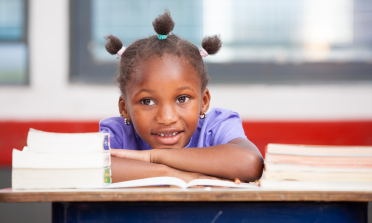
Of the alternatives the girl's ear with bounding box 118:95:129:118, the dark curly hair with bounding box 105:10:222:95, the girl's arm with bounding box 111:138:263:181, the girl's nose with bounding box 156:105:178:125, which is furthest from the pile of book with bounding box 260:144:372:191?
the girl's ear with bounding box 118:95:129:118

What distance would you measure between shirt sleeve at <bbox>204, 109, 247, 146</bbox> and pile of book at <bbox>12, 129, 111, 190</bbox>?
52cm

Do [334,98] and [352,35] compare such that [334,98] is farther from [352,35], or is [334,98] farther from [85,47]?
[85,47]

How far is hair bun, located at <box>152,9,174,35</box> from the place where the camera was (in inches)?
45.5

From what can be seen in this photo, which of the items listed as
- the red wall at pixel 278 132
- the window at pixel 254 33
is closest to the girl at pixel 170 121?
the red wall at pixel 278 132

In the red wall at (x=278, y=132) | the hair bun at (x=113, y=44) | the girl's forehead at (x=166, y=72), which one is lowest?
the red wall at (x=278, y=132)

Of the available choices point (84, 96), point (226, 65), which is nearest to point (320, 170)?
point (226, 65)

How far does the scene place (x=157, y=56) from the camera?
1.15 m

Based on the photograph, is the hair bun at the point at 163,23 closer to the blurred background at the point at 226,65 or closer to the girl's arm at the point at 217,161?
the girl's arm at the point at 217,161

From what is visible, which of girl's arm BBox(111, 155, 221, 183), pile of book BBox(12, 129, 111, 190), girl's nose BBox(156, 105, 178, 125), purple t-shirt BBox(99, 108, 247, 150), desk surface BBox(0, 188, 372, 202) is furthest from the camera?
purple t-shirt BBox(99, 108, 247, 150)

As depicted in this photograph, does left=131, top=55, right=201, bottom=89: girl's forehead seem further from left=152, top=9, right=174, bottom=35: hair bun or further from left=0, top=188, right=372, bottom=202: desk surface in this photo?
left=0, top=188, right=372, bottom=202: desk surface

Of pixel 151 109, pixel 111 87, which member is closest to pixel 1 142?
pixel 111 87

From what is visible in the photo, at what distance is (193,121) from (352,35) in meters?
1.59

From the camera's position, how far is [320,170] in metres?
0.70

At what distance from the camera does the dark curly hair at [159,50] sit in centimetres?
117
